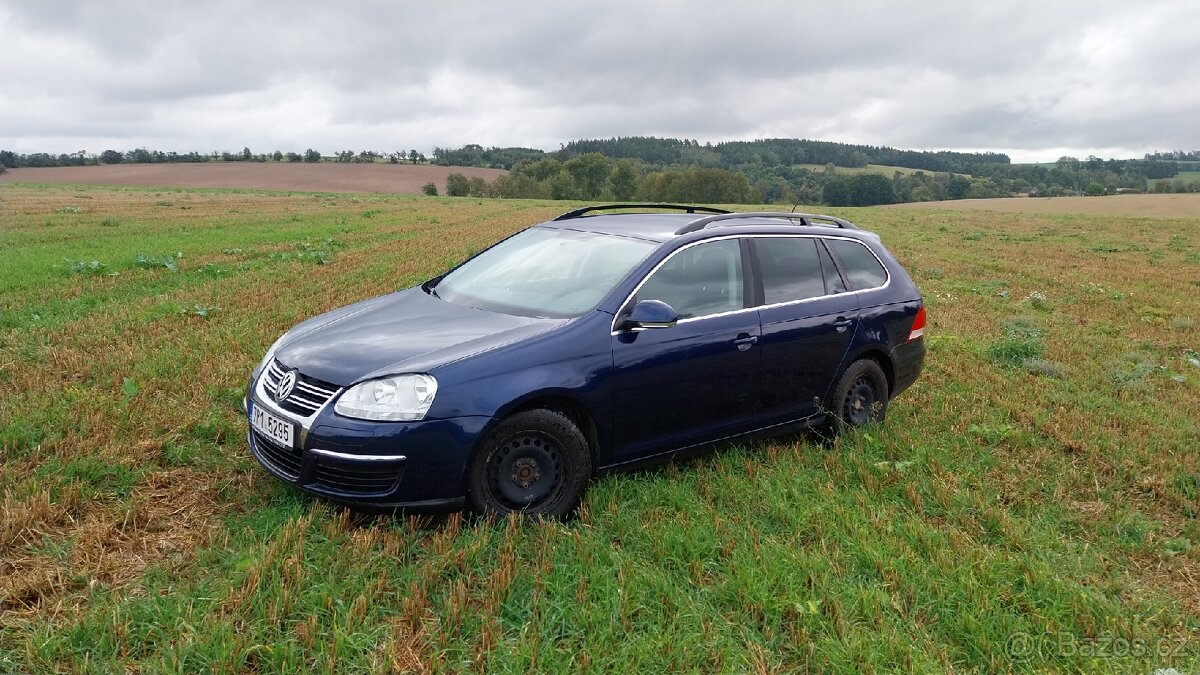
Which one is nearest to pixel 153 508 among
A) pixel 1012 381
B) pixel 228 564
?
pixel 228 564

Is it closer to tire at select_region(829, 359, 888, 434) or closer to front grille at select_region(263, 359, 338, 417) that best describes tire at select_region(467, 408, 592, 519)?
front grille at select_region(263, 359, 338, 417)

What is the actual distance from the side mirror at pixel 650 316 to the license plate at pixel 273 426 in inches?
69.2

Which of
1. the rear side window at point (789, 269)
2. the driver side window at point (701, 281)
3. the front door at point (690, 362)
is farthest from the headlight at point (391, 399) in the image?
the rear side window at point (789, 269)

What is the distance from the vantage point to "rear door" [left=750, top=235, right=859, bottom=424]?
4.93 m

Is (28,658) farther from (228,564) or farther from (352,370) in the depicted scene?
(352,370)

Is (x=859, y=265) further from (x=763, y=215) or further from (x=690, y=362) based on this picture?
(x=690, y=362)

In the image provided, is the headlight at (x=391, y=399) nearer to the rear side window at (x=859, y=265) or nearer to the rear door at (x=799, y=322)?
the rear door at (x=799, y=322)

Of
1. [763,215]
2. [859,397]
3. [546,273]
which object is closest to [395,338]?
[546,273]

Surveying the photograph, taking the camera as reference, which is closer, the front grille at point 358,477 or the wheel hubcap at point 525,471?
the front grille at point 358,477

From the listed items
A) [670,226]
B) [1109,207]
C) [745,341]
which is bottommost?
[745,341]

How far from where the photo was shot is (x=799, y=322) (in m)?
5.04

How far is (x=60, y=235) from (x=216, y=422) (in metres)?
18.2

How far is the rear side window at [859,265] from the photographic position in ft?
18.3

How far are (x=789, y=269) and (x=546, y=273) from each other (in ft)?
5.34
